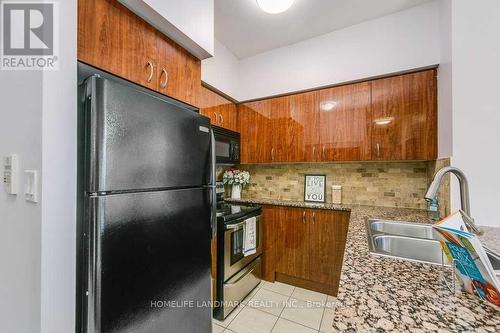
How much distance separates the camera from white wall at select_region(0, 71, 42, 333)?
32.2 inches

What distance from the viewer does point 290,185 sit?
2.77 m

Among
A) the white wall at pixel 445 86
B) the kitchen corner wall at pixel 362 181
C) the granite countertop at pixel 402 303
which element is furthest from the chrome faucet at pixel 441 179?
the kitchen corner wall at pixel 362 181

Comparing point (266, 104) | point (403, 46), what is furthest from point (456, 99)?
point (266, 104)

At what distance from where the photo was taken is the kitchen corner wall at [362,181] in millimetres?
2182

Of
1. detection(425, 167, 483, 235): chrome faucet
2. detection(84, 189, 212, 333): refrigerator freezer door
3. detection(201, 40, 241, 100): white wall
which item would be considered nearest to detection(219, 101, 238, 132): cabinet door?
detection(201, 40, 241, 100): white wall

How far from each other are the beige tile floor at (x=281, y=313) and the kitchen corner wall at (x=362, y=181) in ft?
3.42

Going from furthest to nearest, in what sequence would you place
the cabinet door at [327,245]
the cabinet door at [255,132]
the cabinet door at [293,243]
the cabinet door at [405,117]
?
the cabinet door at [255,132], the cabinet door at [293,243], the cabinet door at [327,245], the cabinet door at [405,117]

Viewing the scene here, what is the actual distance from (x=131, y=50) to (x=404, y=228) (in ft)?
6.68

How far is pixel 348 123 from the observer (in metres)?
2.21

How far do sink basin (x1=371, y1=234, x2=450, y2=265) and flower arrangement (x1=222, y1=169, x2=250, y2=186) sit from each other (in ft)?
5.79

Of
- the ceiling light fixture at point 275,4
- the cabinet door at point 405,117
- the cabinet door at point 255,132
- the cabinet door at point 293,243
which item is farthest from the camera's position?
the cabinet door at point 255,132

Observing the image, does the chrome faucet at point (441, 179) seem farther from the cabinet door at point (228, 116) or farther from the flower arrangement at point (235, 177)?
the flower arrangement at point (235, 177)

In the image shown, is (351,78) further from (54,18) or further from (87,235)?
(87,235)

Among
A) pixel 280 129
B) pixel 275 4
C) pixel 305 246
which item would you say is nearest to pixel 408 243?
pixel 305 246
